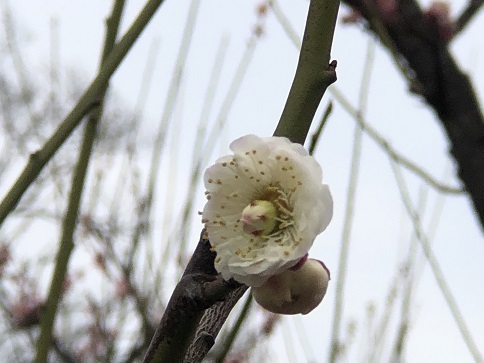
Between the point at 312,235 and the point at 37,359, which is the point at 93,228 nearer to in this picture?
the point at 37,359

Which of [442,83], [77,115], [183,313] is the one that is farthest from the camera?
[442,83]

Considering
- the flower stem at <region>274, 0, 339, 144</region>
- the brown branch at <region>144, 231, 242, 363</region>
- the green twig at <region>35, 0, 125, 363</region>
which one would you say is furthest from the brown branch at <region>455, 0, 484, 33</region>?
the brown branch at <region>144, 231, 242, 363</region>

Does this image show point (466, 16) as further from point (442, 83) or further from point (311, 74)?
point (311, 74)

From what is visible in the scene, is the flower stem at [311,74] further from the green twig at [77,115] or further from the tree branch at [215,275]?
the green twig at [77,115]

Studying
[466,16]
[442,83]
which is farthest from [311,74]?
[466,16]

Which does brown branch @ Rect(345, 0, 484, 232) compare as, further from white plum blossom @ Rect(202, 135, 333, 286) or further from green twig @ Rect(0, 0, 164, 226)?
white plum blossom @ Rect(202, 135, 333, 286)

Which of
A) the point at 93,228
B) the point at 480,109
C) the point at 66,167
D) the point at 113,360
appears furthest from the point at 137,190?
the point at 480,109

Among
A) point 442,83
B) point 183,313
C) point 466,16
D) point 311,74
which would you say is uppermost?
point 466,16
